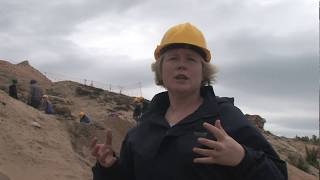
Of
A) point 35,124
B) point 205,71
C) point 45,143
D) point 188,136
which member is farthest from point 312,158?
point 188,136

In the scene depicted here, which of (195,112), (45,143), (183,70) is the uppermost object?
(183,70)

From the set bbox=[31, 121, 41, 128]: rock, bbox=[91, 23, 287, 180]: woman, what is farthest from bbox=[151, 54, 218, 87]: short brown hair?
bbox=[31, 121, 41, 128]: rock

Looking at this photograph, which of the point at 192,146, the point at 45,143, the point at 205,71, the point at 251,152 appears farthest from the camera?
the point at 45,143

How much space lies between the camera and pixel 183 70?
2.50 meters

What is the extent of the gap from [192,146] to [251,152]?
26cm

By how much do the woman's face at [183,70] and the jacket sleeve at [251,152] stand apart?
0.64 ft

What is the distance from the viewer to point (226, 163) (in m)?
2.12

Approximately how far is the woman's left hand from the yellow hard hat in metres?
0.53

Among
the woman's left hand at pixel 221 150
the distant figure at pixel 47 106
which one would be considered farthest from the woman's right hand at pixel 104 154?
the distant figure at pixel 47 106

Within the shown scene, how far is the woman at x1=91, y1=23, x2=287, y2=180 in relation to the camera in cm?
215

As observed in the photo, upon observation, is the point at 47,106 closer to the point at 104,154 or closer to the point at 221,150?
the point at 104,154

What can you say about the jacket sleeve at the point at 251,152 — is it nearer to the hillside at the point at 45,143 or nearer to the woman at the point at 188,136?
the woman at the point at 188,136

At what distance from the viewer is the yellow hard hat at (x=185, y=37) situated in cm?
252

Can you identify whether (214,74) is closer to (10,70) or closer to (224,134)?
(224,134)
